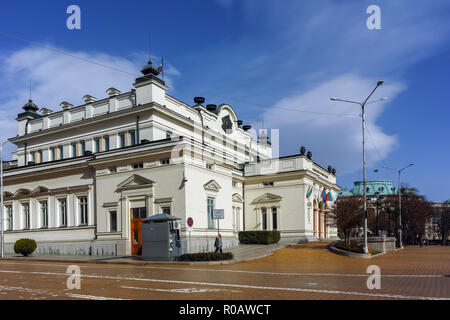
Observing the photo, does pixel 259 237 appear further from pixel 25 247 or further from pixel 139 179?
pixel 25 247

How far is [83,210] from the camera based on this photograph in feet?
115

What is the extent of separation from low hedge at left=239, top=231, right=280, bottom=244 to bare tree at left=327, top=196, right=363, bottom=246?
5.20 meters

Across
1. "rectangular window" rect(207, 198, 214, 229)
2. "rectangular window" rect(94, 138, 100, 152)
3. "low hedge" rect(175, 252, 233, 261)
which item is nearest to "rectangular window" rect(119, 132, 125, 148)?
"rectangular window" rect(94, 138, 100, 152)

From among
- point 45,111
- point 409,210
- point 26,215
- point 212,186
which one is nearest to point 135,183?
point 212,186

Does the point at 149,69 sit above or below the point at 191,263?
above

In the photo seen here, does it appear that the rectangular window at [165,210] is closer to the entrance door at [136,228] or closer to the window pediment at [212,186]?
the entrance door at [136,228]

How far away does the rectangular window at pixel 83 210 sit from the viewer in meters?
34.9

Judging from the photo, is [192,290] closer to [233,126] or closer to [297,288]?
[297,288]

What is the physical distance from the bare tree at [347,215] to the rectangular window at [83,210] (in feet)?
67.9

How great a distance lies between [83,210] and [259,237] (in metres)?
15.3

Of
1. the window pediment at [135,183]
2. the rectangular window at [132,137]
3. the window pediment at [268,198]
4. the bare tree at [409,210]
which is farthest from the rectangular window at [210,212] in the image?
the bare tree at [409,210]

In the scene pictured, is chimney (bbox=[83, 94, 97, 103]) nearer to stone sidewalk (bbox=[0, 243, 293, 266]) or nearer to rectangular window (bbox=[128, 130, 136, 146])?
rectangular window (bbox=[128, 130, 136, 146])
